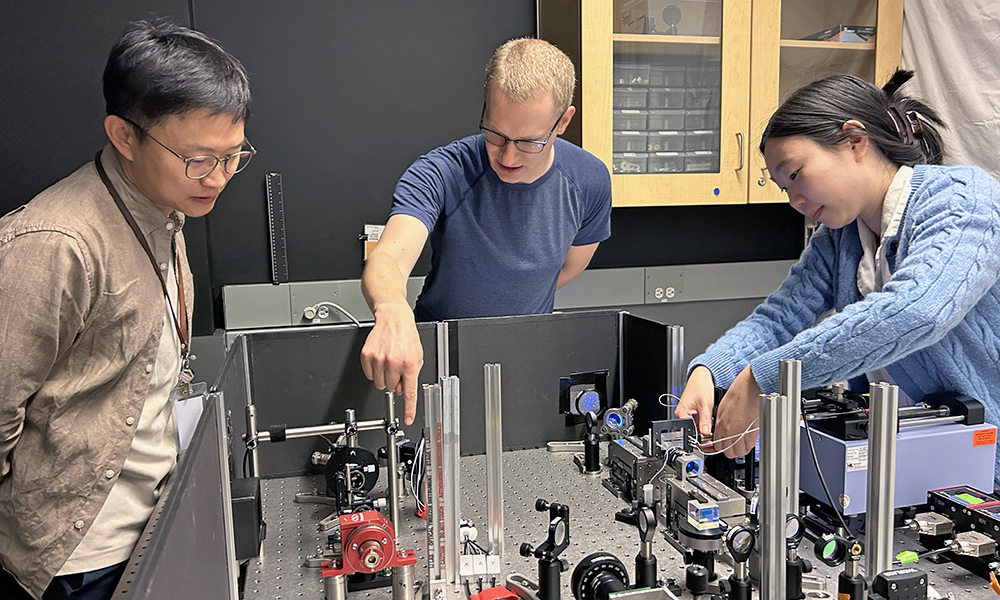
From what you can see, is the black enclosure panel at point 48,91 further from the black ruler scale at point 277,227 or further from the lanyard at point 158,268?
the lanyard at point 158,268

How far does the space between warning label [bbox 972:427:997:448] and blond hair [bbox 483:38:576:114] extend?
99cm

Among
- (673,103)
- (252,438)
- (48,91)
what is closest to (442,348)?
(252,438)

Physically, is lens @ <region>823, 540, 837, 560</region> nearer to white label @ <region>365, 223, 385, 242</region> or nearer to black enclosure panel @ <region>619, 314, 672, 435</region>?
black enclosure panel @ <region>619, 314, 672, 435</region>

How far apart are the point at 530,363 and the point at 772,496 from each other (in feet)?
2.47

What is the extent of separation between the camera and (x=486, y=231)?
1724mm

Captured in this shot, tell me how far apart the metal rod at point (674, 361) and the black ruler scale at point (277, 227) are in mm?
1478

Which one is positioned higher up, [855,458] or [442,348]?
[442,348]

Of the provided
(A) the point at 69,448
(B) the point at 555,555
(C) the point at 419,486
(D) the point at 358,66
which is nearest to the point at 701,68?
(D) the point at 358,66

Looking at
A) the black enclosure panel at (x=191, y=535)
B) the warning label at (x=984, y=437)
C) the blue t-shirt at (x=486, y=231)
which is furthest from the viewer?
the blue t-shirt at (x=486, y=231)

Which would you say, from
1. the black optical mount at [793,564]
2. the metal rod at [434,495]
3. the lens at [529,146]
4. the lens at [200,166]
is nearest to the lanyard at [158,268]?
the lens at [200,166]

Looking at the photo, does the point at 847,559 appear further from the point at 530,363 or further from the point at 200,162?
the point at 200,162

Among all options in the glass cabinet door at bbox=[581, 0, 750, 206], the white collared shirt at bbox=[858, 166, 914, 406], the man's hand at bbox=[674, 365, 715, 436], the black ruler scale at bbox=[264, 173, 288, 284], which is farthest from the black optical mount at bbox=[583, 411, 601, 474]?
the black ruler scale at bbox=[264, 173, 288, 284]

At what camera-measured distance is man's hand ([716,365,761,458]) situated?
108cm

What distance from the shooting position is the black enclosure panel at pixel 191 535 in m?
0.53
